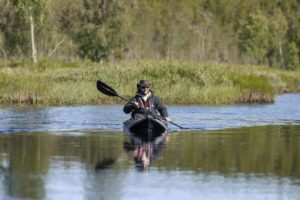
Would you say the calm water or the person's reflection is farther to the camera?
the person's reflection

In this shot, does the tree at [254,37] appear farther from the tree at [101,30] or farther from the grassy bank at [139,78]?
the grassy bank at [139,78]

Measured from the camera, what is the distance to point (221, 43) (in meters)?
126

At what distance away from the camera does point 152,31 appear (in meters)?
126

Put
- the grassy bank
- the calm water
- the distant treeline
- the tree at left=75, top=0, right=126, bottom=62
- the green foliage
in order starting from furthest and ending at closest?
the green foliage
the distant treeline
the tree at left=75, top=0, right=126, bottom=62
the grassy bank
the calm water

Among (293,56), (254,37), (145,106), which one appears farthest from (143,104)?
(293,56)

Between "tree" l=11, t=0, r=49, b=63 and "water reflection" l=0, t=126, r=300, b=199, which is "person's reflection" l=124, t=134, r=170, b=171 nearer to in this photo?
"water reflection" l=0, t=126, r=300, b=199

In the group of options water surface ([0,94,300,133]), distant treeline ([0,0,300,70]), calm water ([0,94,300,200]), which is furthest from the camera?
distant treeline ([0,0,300,70])

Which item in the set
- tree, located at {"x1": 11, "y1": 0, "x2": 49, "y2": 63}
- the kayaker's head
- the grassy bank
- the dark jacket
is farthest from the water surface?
tree, located at {"x1": 11, "y1": 0, "x2": 49, "y2": 63}

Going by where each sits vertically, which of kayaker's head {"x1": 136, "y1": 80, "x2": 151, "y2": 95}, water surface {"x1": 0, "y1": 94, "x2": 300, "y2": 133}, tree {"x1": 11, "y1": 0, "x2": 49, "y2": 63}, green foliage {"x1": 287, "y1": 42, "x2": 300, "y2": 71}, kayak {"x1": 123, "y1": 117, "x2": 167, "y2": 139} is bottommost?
green foliage {"x1": 287, "y1": 42, "x2": 300, "y2": 71}

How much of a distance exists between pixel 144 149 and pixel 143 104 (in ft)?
12.1

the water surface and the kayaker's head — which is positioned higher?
the kayaker's head

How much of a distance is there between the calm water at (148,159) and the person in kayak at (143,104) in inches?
33.7

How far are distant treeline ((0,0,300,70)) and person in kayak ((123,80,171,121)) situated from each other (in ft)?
120

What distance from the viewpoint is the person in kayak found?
25.0 m
